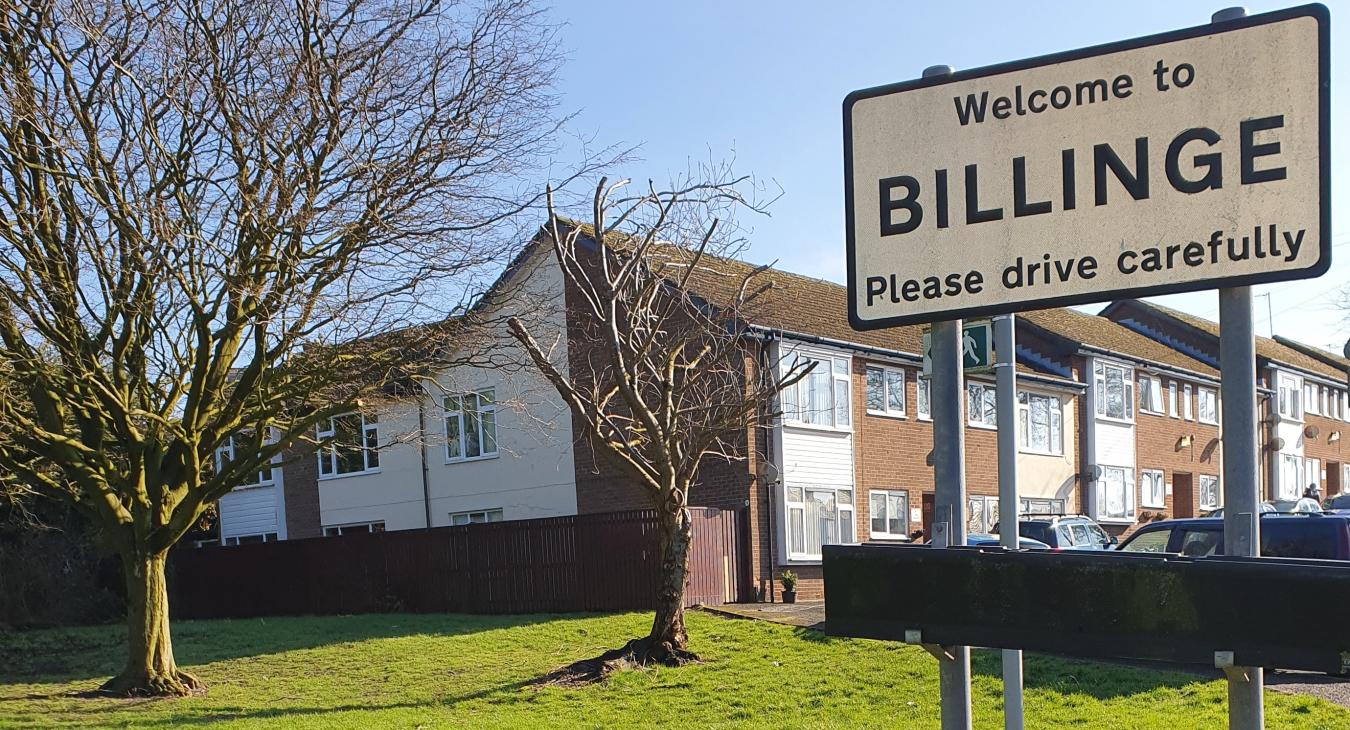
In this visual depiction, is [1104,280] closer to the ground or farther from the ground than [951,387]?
farther from the ground

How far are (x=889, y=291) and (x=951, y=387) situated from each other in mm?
354

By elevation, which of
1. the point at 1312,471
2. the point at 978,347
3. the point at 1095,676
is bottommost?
the point at 1312,471

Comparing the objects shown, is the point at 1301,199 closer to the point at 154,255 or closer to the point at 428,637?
the point at 154,255

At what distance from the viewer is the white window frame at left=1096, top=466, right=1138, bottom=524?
36562mm

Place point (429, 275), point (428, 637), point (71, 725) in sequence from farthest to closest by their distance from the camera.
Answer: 1. point (428, 637)
2. point (429, 275)
3. point (71, 725)

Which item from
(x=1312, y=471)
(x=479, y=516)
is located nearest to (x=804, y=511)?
(x=479, y=516)

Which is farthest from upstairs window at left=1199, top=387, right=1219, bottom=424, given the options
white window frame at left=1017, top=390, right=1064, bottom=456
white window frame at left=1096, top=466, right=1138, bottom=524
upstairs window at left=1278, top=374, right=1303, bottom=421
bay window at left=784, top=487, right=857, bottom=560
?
bay window at left=784, top=487, right=857, bottom=560

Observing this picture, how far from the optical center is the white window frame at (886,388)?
28797 millimetres

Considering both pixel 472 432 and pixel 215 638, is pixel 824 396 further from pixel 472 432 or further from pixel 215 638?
pixel 215 638

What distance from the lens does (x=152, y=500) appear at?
612 inches

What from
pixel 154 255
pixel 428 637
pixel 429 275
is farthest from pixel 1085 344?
pixel 154 255

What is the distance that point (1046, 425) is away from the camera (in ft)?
114

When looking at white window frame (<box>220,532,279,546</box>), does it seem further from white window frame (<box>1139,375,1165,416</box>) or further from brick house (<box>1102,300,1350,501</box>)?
brick house (<box>1102,300,1350,501</box>)

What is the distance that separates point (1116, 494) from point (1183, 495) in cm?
614
